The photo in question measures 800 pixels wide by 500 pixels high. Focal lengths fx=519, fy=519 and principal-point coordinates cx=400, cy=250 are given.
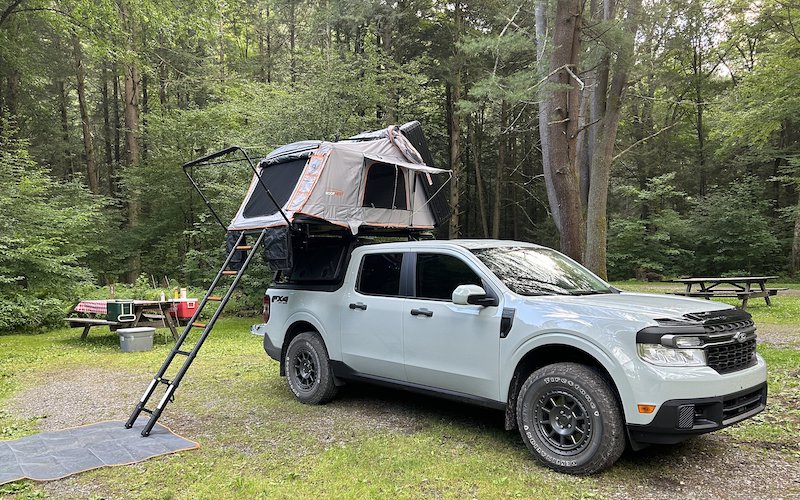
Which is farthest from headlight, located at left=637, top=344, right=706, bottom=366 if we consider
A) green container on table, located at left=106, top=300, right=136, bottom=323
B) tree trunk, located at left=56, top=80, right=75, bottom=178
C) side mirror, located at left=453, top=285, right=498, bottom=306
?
tree trunk, located at left=56, top=80, right=75, bottom=178

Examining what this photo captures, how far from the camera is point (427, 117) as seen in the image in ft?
70.4

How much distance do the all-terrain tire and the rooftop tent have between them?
52.8 inches

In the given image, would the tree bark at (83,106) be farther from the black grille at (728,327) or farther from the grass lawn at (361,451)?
the black grille at (728,327)

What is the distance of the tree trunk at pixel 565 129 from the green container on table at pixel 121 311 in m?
8.04

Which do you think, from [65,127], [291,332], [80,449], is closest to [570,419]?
[291,332]

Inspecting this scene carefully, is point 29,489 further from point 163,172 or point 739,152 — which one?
point 739,152

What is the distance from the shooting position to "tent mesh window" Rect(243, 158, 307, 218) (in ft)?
20.6

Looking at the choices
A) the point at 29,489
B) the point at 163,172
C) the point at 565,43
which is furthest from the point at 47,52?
the point at 29,489

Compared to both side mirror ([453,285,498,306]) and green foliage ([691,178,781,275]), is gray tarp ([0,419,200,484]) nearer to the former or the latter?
side mirror ([453,285,498,306])

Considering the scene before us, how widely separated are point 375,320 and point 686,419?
2.75m

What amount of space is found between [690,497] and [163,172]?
1798cm

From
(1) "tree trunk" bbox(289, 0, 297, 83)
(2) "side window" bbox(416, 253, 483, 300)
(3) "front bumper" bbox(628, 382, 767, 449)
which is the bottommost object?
(3) "front bumper" bbox(628, 382, 767, 449)

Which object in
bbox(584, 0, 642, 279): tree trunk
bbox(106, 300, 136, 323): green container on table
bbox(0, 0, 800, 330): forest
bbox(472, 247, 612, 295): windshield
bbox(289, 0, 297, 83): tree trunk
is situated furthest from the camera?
bbox(289, 0, 297, 83): tree trunk

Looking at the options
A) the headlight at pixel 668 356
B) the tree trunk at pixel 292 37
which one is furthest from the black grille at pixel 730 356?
the tree trunk at pixel 292 37
